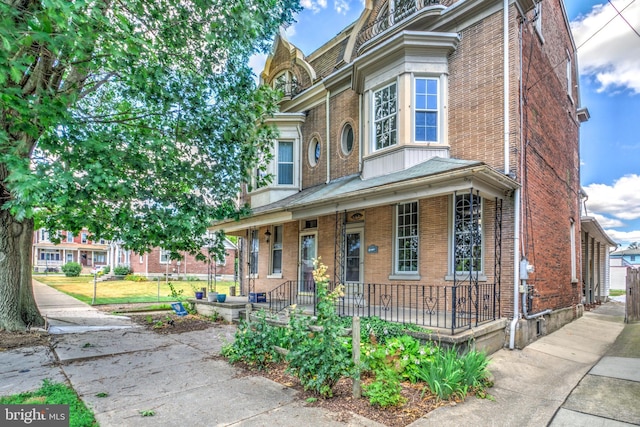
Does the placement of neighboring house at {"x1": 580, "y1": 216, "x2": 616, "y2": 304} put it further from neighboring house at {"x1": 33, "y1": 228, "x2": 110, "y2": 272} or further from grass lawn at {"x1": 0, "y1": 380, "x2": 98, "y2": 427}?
neighboring house at {"x1": 33, "y1": 228, "x2": 110, "y2": 272}

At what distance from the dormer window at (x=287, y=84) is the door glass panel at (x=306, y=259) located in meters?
5.99

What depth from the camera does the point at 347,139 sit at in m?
12.2

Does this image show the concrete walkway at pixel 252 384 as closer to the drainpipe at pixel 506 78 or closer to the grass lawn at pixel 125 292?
the drainpipe at pixel 506 78

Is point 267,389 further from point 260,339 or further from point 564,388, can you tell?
point 564,388

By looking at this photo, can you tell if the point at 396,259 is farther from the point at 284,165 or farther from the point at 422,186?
the point at 284,165

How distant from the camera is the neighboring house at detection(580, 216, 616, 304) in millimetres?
15095

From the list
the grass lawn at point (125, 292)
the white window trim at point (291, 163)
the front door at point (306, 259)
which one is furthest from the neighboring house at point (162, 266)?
the front door at point (306, 259)

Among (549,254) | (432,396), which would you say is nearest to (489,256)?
(549,254)

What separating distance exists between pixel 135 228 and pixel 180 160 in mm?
2046

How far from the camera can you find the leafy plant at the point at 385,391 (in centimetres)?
454

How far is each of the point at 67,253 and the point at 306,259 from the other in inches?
2264

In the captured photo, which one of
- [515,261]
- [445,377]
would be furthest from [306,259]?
[445,377]

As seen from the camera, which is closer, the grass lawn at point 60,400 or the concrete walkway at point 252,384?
the grass lawn at point 60,400

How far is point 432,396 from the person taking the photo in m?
4.91
